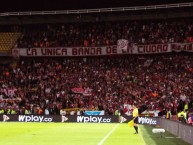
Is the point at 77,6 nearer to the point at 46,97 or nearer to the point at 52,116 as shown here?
the point at 46,97

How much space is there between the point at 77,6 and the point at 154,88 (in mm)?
17887

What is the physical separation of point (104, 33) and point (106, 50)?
3.12 m

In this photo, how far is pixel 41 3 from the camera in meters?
61.2

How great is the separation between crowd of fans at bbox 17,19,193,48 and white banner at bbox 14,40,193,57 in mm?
782

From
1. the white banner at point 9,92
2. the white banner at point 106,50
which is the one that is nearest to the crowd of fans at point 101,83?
the white banner at point 9,92

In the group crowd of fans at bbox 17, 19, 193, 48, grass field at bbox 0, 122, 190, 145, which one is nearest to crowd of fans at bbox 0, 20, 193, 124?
crowd of fans at bbox 17, 19, 193, 48

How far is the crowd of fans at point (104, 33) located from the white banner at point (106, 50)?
30.8 inches

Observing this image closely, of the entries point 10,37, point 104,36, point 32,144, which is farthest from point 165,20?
point 32,144

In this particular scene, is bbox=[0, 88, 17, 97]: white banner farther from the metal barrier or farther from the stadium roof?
the metal barrier

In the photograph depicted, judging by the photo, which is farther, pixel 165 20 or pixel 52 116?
pixel 165 20

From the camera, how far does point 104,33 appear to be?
191ft

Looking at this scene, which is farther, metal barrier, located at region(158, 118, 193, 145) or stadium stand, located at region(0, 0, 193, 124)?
stadium stand, located at region(0, 0, 193, 124)

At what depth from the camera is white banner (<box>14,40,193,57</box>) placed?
53312 millimetres

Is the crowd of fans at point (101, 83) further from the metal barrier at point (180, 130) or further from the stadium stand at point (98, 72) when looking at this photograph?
the metal barrier at point (180, 130)
